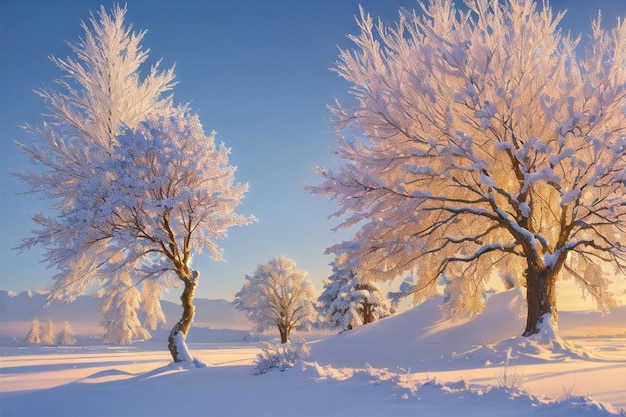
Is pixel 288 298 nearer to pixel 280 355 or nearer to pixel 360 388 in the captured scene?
pixel 280 355

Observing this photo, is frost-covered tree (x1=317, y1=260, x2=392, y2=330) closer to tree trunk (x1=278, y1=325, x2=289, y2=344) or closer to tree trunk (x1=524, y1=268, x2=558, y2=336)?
tree trunk (x1=278, y1=325, x2=289, y2=344)

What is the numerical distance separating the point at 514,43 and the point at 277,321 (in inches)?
1078

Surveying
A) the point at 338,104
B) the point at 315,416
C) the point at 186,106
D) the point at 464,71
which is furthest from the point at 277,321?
the point at 315,416

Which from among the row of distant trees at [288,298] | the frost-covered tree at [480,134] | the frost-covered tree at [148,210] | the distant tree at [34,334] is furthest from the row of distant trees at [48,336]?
the frost-covered tree at [480,134]

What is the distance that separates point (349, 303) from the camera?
3259 cm

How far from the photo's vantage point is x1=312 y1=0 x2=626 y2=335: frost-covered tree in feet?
40.0

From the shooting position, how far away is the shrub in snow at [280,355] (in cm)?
948

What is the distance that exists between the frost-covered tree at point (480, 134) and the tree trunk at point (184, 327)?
4.50 meters

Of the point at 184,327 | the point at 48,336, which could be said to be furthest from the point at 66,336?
the point at 184,327

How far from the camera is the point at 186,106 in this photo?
17.9m

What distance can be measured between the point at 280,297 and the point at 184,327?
71.9 ft

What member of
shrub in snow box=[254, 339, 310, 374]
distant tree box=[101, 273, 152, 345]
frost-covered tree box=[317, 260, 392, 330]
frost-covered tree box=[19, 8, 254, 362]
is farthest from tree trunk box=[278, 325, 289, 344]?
shrub in snow box=[254, 339, 310, 374]

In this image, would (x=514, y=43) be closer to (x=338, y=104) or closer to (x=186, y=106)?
(x=338, y=104)

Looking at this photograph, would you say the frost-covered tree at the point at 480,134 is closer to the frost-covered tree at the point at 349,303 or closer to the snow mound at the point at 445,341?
the snow mound at the point at 445,341
